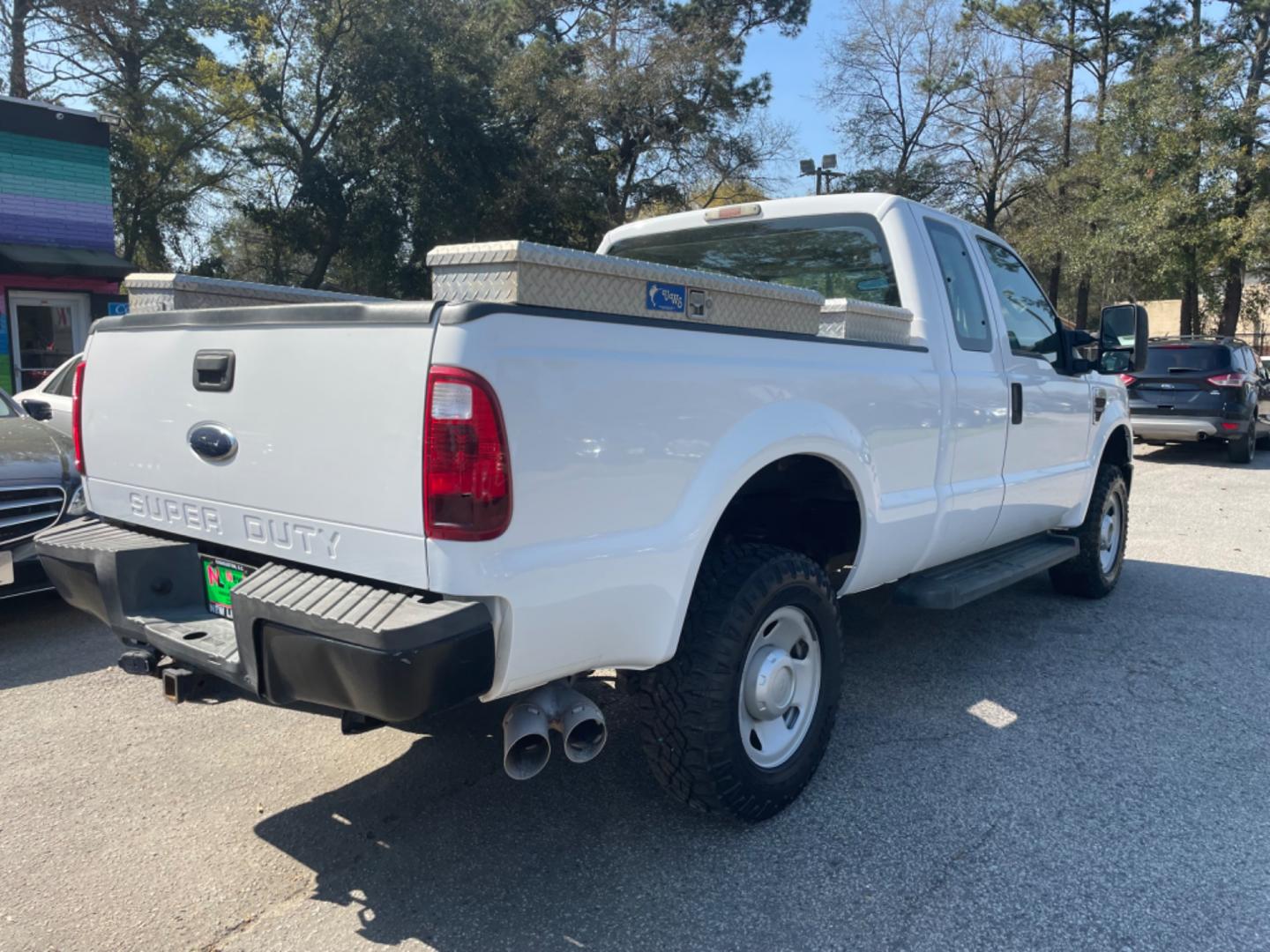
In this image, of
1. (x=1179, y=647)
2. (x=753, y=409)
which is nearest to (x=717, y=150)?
(x=1179, y=647)

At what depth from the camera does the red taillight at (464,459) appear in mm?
2178

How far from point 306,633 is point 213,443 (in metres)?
0.82

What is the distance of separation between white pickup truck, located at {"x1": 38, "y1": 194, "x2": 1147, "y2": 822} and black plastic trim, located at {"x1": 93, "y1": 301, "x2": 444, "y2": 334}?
11mm

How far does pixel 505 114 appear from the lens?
24.6m

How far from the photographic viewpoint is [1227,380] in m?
13.2

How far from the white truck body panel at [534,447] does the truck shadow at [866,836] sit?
0.75m

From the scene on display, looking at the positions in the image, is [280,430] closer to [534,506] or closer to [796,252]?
[534,506]

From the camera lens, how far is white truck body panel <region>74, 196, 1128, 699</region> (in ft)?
7.37

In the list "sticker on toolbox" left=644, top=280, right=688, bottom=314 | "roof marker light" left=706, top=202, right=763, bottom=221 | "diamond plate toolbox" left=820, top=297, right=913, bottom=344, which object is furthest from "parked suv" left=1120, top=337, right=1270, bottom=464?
"sticker on toolbox" left=644, top=280, right=688, bottom=314

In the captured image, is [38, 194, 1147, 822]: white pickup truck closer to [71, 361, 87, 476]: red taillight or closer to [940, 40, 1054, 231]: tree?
[71, 361, 87, 476]: red taillight

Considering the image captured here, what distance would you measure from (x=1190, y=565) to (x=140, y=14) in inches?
957

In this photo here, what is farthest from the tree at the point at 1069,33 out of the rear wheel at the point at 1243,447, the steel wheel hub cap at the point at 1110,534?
the steel wheel hub cap at the point at 1110,534

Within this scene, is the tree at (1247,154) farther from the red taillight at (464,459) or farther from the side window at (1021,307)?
the red taillight at (464,459)

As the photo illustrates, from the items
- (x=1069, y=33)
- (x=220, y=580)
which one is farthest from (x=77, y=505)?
(x=1069, y=33)
